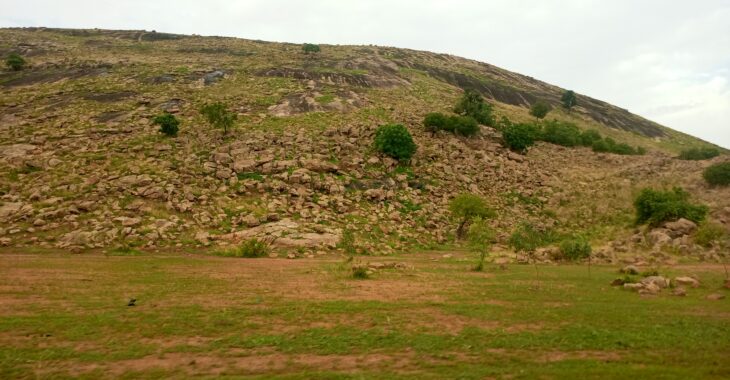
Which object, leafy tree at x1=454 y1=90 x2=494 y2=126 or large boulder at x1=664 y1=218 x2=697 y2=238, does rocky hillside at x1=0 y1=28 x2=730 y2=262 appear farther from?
large boulder at x1=664 y1=218 x2=697 y2=238

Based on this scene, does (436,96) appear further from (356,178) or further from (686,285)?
(686,285)

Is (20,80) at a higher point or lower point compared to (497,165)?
higher

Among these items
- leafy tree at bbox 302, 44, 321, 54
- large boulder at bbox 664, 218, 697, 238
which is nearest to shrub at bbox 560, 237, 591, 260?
large boulder at bbox 664, 218, 697, 238

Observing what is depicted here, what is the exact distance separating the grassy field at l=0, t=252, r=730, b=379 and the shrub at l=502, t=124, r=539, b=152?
108 ft

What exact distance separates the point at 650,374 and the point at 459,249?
79.6 ft

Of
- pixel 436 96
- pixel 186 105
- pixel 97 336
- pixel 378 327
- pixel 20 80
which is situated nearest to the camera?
pixel 97 336

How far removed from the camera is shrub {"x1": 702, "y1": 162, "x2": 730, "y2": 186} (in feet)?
131

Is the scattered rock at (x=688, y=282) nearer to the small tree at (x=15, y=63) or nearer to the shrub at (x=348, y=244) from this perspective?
the shrub at (x=348, y=244)

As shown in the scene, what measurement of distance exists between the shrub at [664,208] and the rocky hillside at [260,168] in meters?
1.92

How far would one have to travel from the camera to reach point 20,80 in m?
57.3

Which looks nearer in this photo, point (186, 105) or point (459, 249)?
point (459, 249)

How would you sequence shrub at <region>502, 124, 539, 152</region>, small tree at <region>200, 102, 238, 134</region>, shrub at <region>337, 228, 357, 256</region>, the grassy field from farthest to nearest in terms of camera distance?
shrub at <region>502, 124, 539, 152</region> < small tree at <region>200, 102, 238, 134</region> < shrub at <region>337, 228, 357, 256</region> < the grassy field

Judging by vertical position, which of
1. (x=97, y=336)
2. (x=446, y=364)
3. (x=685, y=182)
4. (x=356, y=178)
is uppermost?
(x=685, y=182)

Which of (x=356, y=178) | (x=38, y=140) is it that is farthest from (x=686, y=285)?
(x=38, y=140)
